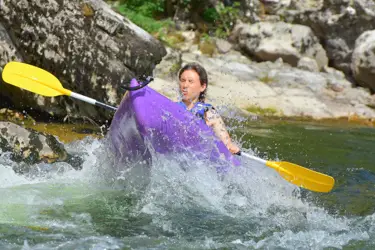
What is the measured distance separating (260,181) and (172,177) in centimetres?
74

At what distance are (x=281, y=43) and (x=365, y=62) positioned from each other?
168cm

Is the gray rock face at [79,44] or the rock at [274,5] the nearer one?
the gray rock face at [79,44]

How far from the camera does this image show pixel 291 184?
4.77 meters

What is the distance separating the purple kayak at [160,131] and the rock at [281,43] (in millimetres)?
7506

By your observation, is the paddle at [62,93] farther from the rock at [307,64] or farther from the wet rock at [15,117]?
the rock at [307,64]

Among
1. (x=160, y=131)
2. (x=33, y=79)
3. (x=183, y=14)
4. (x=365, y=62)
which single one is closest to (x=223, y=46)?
(x=183, y=14)

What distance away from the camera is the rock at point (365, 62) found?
34.7 feet

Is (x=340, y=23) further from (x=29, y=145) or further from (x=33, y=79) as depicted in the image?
(x=33, y=79)

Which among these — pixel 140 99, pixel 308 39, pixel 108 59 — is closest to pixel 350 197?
pixel 140 99

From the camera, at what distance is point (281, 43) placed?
37.8 feet

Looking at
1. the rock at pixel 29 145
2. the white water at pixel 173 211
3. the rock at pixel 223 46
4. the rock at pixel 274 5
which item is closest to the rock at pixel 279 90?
the rock at pixel 223 46

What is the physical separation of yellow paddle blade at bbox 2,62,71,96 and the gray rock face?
2.12 m

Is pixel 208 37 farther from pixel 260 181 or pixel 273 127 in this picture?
pixel 260 181

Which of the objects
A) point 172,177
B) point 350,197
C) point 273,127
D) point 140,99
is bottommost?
point 273,127
